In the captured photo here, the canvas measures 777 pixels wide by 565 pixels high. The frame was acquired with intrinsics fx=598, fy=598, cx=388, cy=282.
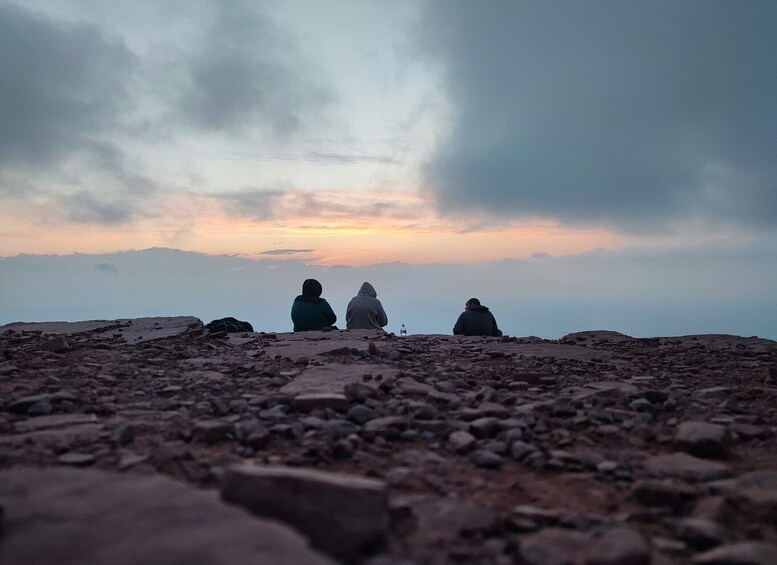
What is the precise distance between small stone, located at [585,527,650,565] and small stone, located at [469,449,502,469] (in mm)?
965

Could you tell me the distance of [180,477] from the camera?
2.46m

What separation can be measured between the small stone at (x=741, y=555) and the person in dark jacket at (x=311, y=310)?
10632mm

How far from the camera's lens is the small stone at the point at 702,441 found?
3141 millimetres

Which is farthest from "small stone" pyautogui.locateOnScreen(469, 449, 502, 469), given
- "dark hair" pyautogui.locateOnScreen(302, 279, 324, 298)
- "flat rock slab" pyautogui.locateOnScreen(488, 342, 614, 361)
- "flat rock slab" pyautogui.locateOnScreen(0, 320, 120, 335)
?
"dark hair" pyautogui.locateOnScreen(302, 279, 324, 298)

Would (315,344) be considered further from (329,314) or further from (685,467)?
(685,467)

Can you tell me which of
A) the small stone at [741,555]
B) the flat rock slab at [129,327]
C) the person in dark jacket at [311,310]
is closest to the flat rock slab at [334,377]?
the small stone at [741,555]

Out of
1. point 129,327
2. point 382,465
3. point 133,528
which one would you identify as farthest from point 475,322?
point 133,528

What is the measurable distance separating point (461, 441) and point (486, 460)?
0.78 feet

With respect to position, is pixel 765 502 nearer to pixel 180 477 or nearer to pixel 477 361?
pixel 180 477

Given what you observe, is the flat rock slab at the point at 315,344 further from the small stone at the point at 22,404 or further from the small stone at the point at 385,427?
the small stone at the point at 385,427

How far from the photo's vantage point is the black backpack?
12.1 m

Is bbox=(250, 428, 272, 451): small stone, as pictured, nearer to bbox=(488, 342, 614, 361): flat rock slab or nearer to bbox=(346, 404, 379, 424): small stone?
bbox=(346, 404, 379, 424): small stone

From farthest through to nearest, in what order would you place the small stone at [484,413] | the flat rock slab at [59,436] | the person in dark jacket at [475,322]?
1. the person in dark jacket at [475,322]
2. the small stone at [484,413]
3. the flat rock slab at [59,436]

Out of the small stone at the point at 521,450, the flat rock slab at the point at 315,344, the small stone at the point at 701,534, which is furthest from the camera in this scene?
the flat rock slab at the point at 315,344
